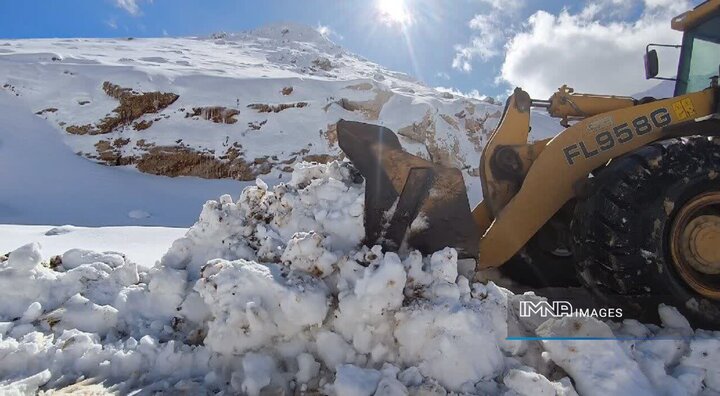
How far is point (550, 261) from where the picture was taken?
13.2ft

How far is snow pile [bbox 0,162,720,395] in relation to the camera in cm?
221

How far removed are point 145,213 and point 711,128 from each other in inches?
368

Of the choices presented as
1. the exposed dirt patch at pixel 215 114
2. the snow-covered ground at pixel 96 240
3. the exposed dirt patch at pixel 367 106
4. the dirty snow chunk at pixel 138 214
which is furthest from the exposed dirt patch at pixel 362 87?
the snow-covered ground at pixel 96 240

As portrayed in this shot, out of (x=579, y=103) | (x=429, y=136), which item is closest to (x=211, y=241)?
(x=579, y=103)

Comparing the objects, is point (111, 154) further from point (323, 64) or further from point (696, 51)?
point (323, 64)

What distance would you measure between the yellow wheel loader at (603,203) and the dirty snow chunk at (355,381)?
0.77 meters

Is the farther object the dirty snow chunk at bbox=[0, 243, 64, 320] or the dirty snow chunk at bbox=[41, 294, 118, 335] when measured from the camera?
the dirty snow chunk at bbox=[0, 243, 64, 320]

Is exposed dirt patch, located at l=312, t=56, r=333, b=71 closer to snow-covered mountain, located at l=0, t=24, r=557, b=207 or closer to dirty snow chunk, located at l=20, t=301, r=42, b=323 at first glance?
snow-covered mountain, located at l=0, t=24, r=557, b=207

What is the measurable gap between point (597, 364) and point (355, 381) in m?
1.12

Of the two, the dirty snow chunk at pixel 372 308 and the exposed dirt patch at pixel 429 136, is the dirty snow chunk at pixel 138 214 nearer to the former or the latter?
the exposed dirt patch at pixel 429 136

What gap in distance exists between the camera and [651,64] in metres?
4.46

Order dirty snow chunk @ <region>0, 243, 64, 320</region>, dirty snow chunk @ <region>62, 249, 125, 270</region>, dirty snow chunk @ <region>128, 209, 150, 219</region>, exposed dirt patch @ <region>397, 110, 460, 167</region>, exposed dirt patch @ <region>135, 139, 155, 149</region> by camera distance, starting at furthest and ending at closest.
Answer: exposed dirt patch @ <region>397, 110, 460, 167</region>
exposed dirt patch @ <region>135, 139, 155, 149</region>
dirty snow chunk @ <region>128, 209, 150, 219</region>
dirty snow chunk @ <region>62, 249, 125, 270</region>
dirty snow chunk @ <region>0, 243, 64, 320</region>

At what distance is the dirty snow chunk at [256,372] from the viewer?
2139 millimetres

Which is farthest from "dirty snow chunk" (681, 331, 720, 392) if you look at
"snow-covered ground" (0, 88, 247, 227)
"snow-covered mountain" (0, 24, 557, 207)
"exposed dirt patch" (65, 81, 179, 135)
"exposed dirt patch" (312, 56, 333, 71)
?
"exposed dirt patch" (312, 56, 333, 71)
